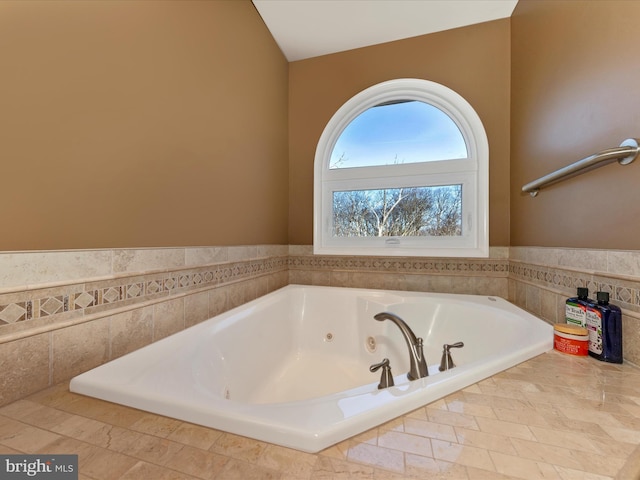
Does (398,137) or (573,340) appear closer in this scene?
(573,340)

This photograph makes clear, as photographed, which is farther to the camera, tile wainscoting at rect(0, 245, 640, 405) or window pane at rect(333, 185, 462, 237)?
window pane at rect(333, 185, 462, 237)

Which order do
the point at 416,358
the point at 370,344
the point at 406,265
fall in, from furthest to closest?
1. the point at 406,265
2. the point at 370,344
3. the point at 416,358

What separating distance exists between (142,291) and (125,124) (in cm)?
55

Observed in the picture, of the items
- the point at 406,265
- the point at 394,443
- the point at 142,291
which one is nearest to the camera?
the point at 394,443

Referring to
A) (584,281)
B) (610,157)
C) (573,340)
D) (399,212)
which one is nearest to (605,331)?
(573,340)

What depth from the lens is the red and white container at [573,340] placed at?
0.85 metres

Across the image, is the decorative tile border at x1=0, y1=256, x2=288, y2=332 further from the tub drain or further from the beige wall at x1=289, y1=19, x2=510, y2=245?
the beige wall at x1=289, y1=19, x2=510, y2=245

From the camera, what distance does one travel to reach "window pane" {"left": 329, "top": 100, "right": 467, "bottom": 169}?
1.83 meters

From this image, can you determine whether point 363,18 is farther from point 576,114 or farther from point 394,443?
point 394,443

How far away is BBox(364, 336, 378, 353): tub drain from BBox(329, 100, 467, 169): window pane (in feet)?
3.99

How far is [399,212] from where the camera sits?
190 centimetres

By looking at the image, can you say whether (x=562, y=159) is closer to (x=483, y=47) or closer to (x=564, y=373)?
(x=564, y=373)

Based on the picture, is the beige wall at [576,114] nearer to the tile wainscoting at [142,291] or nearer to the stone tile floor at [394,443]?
the tile wainscoting at [142,291]

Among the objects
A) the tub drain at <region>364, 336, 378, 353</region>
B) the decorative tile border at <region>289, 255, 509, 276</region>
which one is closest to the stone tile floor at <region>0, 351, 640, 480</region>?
the tub drain at <region>364, 336, 378, 353</region>
